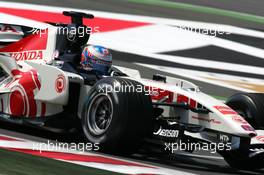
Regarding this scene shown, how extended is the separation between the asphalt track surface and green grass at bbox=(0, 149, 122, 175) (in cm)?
147

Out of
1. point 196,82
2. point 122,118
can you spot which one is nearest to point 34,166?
point 122,118

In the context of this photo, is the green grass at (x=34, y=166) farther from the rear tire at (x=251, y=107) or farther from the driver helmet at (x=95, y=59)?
the rear tire at (x=251, y=107)

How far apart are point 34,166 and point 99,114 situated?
193 cm

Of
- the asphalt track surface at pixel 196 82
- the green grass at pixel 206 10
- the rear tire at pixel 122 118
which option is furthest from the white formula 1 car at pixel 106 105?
the green grass at pixel 206 10

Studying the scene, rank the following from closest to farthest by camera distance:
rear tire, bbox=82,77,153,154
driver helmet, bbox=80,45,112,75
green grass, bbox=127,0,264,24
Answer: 1. rear tire, bbox=82,77,153,154
2. driver helmet, bbox=80,45,112,75
3. green grass, bbox=127,0,264,24

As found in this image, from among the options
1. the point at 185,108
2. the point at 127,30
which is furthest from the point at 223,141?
the point at 127,30

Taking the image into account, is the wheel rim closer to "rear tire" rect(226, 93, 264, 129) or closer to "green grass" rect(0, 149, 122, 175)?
"green grass" rect(0, 149, 122, 175)

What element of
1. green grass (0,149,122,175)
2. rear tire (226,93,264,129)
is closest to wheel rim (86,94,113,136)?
green grass (0,149,122,175)

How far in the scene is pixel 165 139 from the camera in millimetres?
9086

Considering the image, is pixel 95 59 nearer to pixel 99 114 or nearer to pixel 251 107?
pixel 99 114

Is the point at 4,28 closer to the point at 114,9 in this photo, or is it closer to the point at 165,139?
the point at 165,139

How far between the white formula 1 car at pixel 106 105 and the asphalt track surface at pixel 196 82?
0.23 meters

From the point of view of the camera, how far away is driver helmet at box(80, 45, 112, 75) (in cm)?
1017

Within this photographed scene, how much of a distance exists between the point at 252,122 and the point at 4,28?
3925 millimetres
